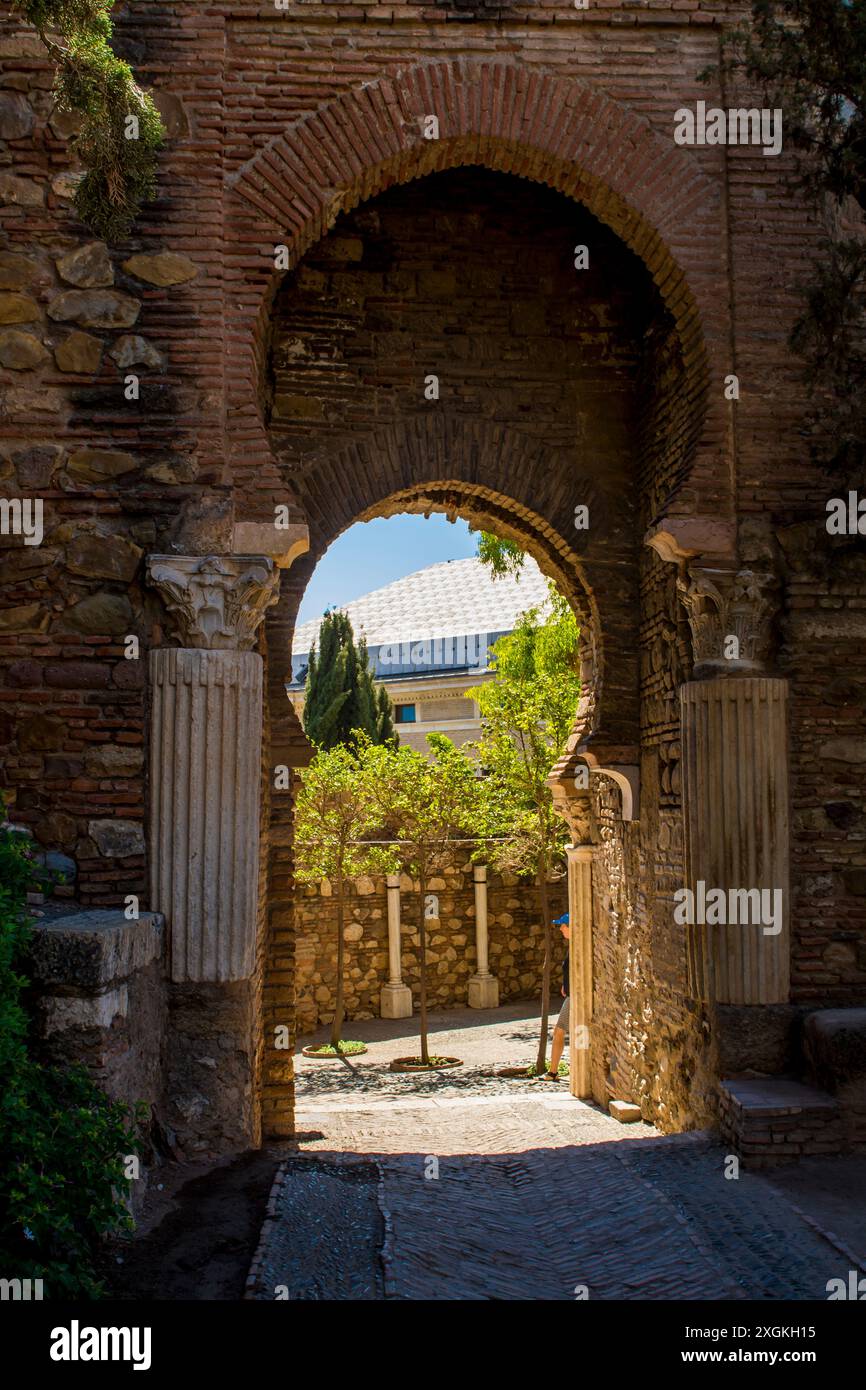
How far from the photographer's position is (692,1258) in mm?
4289

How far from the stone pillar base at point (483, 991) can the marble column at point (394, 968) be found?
899 millimetres

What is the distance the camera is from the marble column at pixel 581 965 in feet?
31.0

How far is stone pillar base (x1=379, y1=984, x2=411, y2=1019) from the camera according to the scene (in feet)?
49.3

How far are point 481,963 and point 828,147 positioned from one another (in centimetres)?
1178

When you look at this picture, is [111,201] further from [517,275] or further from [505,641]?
[505,641]

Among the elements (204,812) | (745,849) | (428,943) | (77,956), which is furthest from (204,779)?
(428,943)

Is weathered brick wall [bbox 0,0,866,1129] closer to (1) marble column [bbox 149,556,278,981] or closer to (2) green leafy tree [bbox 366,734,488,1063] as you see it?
(1) marble column [bbox 149,556,278,981]

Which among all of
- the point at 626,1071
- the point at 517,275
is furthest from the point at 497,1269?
the point at 517,275

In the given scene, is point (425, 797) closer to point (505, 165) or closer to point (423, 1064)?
point (423, 1064)

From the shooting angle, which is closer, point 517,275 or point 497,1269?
point 497,1269

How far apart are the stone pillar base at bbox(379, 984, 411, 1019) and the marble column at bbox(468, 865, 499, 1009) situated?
91 centimetres

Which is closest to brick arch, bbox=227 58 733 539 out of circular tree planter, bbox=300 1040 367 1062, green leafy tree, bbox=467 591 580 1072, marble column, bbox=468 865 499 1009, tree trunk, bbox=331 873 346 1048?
green leafy tree, bbox=467 591 580 1072
